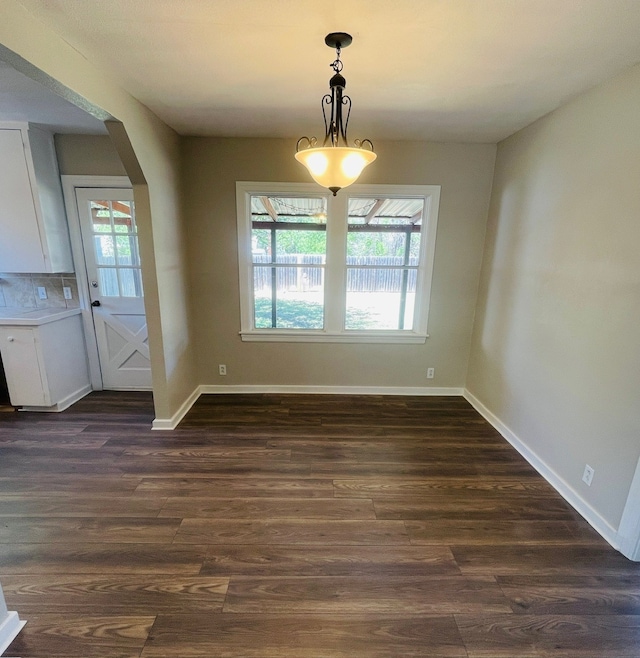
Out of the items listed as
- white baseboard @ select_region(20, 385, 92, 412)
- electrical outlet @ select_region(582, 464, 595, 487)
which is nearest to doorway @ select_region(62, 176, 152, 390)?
white baseboard @ select_region(20, 385, 92, 412)

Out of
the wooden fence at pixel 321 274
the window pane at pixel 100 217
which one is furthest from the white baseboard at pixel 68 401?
the wooden fence at pixel 321 274

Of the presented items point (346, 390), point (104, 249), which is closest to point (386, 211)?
point (346, 390)

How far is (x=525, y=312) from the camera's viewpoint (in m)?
2.55

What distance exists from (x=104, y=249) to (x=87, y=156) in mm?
845

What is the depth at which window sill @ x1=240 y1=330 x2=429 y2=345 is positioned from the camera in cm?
341

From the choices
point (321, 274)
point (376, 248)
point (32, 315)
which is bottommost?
point (32, 315)

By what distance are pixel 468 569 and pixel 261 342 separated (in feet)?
8.27

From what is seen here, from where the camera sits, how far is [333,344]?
346 cm

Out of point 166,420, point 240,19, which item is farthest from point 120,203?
point 240,19

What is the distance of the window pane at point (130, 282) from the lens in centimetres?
328

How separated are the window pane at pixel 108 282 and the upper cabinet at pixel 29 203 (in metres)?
0.33

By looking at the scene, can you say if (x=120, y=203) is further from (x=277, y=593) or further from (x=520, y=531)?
(x=520, y=531)

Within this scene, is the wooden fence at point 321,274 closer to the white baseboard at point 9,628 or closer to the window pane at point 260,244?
the window pane at point 260,244

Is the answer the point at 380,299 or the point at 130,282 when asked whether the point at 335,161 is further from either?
the point at 130,282
